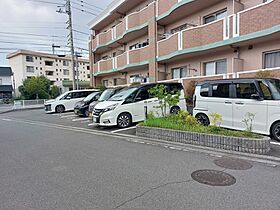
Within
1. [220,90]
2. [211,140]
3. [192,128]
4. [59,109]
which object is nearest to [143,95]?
[220,90]

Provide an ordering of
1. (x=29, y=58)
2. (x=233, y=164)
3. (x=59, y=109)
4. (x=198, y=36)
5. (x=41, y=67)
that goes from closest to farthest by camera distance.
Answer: (x=233, y=164) → (x=198, y=36) → (x=59, y=109) → (x=29, y=58) → (x=41, y=67)

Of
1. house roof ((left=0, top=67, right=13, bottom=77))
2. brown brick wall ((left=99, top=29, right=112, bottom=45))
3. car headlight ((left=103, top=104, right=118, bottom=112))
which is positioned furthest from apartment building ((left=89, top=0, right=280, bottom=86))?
house roof ((left=0, top=67, right=13, bottom=77))

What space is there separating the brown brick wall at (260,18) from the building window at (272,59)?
4.88 ft

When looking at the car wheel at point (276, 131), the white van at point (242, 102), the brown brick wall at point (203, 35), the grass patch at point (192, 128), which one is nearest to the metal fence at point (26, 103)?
the brown brick wall at point (203, 35)

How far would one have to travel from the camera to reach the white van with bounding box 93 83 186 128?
834 cm

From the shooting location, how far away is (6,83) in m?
43.5

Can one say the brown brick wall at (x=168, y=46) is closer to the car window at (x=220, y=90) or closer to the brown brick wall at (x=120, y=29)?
the brown brick wall at (x=120, y=29)

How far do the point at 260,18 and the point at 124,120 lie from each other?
692 centimetres

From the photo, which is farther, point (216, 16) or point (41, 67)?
point (41, 67)

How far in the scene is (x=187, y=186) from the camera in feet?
11.0

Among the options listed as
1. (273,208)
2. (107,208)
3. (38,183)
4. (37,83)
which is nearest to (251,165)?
(273,208)

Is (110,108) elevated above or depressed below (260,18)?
below

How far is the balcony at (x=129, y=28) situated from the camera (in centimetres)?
1449

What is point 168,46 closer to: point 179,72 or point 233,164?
point 179,72
